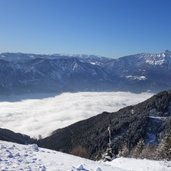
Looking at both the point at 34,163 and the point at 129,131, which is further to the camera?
the point at 129,131

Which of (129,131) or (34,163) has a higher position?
(34,163)

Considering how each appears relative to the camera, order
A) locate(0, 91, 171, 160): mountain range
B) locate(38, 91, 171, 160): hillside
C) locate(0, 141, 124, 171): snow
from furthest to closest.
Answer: locate(38, 91, 171, 160): hillside < locate(0, 91, 171, 160): mountain range < locate(0, 141, 124, 171): snow

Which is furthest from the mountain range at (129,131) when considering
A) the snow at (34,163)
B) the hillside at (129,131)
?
the snow at (34,163)

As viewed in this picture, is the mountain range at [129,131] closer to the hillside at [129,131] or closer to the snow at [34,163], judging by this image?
the hillside at [129,131]

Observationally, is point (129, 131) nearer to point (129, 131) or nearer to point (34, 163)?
point (129, 131)

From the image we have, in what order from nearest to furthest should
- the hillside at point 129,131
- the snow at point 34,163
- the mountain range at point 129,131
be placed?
1. the snow at point 34,163
2. the mountain range at point 129,131
3. the hillside at point 129,131

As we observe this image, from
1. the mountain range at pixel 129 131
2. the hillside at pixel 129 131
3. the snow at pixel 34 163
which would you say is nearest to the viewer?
the snow at pixel 34 163

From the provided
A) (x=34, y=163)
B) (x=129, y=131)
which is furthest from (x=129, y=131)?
(x=34, y=163)

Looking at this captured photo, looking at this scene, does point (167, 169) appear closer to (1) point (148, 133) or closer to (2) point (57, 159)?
(2) point (57, 159)

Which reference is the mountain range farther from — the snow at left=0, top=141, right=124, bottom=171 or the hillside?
the snow at left=0, top=141, right=124, bottom=171

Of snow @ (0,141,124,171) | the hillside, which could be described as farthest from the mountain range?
snow @ (0,141,124,171)

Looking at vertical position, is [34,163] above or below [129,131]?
above

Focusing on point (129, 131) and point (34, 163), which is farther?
point (129, 131)
